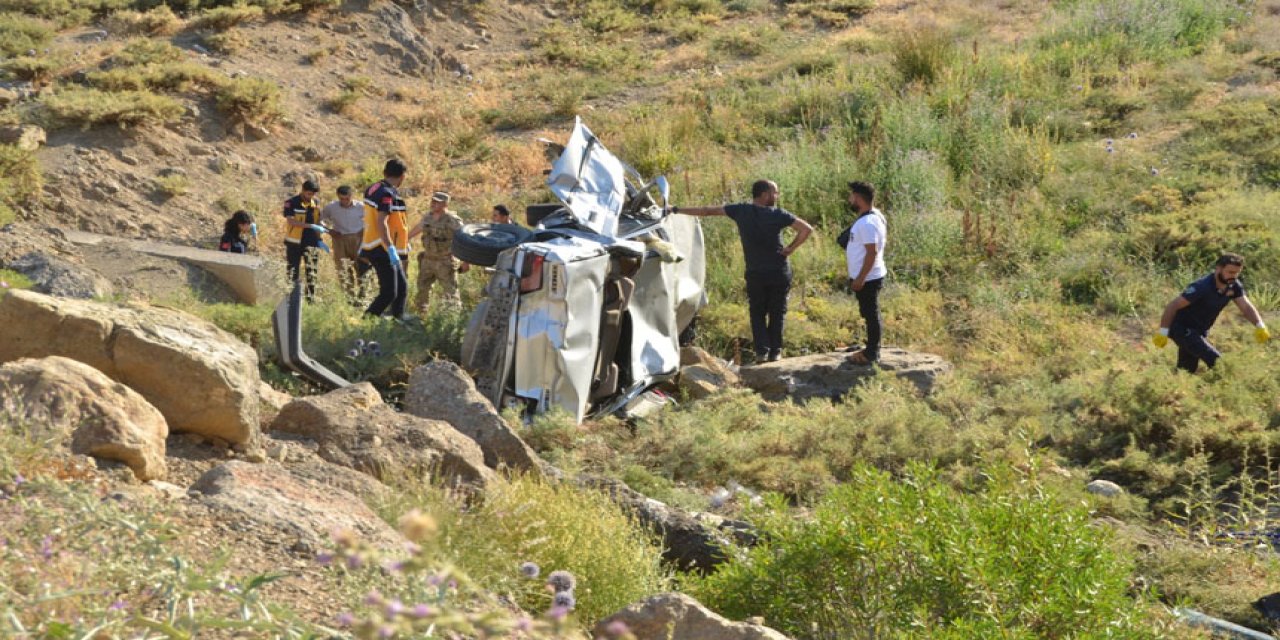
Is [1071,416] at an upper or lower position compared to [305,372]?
lower

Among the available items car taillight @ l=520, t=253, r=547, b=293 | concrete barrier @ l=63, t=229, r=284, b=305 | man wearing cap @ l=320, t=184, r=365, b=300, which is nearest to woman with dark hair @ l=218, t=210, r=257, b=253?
concrete barrier @ l=63, t=229, r=284, b=305

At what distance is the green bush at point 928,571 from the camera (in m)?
4.66

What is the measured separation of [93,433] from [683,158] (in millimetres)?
13704

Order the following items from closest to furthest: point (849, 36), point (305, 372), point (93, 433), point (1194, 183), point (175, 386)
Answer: point (93, 433), point (175, 386), point (305, 372), point (1194, 183), point (849, 36)

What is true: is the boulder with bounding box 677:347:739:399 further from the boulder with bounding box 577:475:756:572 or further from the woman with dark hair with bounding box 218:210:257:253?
the woman with dark hair with bounding box 218:210:257:253

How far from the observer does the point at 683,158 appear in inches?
715

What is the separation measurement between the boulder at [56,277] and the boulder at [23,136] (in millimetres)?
7035

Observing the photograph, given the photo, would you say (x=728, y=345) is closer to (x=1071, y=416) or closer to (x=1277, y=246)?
(x=1071, y=416)

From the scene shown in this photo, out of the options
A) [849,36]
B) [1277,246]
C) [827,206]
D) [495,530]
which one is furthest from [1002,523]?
[849,36]

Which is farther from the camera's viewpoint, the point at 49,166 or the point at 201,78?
the point at 201,78

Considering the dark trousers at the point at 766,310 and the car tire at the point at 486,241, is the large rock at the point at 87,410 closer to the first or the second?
the car tire at the point at 486,241

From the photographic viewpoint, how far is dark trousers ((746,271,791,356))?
→ 36.1 ft

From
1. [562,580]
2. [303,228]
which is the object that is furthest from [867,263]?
[562,580]

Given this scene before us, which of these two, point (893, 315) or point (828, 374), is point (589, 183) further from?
point (893, 315)
